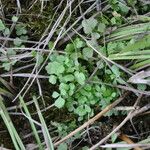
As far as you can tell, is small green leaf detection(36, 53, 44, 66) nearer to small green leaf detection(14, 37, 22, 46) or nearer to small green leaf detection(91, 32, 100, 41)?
small green leaf detection(14, 37, 22, 46)

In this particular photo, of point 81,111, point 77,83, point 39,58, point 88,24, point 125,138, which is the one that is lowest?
point 125,138

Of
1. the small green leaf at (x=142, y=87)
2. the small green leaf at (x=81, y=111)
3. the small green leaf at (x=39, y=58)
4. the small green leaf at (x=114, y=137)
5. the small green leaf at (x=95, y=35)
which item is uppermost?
the small green leaf at (x=95, y=35)

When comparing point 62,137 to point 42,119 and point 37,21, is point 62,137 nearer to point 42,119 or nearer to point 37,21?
point 42,119

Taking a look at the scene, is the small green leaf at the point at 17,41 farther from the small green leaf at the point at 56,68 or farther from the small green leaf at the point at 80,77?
the small green leaf at the point at 80,77

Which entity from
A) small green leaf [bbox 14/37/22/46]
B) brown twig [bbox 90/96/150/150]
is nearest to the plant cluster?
small green leaf [bbox 14/37/22/46]

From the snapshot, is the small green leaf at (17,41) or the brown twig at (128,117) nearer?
the brown twig at (128,117)

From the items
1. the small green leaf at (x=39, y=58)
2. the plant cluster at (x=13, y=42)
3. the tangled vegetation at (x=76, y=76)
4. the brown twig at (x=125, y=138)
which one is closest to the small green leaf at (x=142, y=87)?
the tangled vegetation at (x=76, y=76)

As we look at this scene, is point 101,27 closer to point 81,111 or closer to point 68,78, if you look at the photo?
point 68,78

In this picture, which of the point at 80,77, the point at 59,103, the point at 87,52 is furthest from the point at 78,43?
the point at 59,103

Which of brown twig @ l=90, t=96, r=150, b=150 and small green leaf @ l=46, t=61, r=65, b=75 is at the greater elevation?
small green leaf @ l=46, t=61, r=65, b=75
